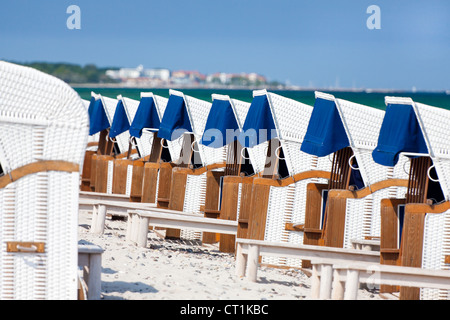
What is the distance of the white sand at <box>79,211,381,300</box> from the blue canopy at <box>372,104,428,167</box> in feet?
5.08

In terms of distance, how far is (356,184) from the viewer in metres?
10.1

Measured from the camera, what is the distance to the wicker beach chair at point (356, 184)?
968cm

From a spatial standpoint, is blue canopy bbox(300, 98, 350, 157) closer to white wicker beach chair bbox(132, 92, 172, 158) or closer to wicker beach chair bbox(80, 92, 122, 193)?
white wicker beach chair bbox(132, 92, 172, 158)

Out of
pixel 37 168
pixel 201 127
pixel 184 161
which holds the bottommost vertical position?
pixel 37 168

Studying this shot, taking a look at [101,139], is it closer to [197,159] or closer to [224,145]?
[197,159]

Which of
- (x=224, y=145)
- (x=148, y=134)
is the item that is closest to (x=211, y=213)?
(x=224, y=145)

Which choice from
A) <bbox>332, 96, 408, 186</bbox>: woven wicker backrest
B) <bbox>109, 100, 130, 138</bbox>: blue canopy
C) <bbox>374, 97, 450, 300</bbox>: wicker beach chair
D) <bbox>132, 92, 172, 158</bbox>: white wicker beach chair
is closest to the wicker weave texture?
<bbox>374, 97, 450, 300</bbox>: wicker beach chair

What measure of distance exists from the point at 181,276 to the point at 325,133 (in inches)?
97.6

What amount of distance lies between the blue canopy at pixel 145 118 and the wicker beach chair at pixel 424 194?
21.8 feet

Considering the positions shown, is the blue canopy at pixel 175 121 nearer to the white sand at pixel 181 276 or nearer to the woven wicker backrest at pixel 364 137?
the white sand at pixel 181 276

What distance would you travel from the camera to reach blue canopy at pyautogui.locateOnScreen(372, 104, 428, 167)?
8.32 m

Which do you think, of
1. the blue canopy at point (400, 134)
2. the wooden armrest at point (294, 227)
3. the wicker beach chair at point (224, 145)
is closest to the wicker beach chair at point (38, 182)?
the blue canopy at point (400, 134)
